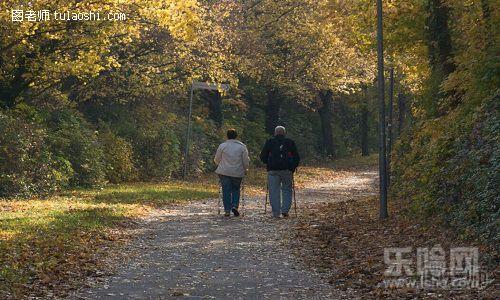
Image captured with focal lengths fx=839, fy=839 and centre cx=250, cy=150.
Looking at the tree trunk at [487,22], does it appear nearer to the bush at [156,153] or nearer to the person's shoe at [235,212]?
the person's shoe at [235,212]

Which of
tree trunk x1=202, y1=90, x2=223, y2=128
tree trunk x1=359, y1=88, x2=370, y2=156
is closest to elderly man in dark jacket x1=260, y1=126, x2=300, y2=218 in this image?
tree trunk x1=202, y1=90, x2=223, y2=128

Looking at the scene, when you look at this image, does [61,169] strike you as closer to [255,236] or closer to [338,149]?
[255,236]

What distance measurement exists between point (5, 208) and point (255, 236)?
20.2 feet

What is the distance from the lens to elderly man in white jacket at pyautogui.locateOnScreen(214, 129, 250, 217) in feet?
62.9

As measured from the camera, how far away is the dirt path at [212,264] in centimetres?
989

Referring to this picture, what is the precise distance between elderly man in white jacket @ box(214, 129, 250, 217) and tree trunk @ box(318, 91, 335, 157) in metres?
34.7

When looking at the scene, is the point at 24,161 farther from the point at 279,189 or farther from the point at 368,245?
the point at 368,245

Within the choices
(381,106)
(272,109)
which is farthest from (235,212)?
(272,109)

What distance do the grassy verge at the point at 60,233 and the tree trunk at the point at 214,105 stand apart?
56.2 feet

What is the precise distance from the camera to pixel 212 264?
473 inches

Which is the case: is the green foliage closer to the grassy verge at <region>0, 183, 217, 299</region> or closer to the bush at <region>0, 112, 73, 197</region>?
the grassy verge at <region>0, 183, 217, 299</region>

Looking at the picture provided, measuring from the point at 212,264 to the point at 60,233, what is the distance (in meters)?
3.60

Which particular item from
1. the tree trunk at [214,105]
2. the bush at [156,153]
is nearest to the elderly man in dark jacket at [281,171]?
the bush at [156,153]

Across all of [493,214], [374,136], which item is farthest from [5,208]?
[374,136]
